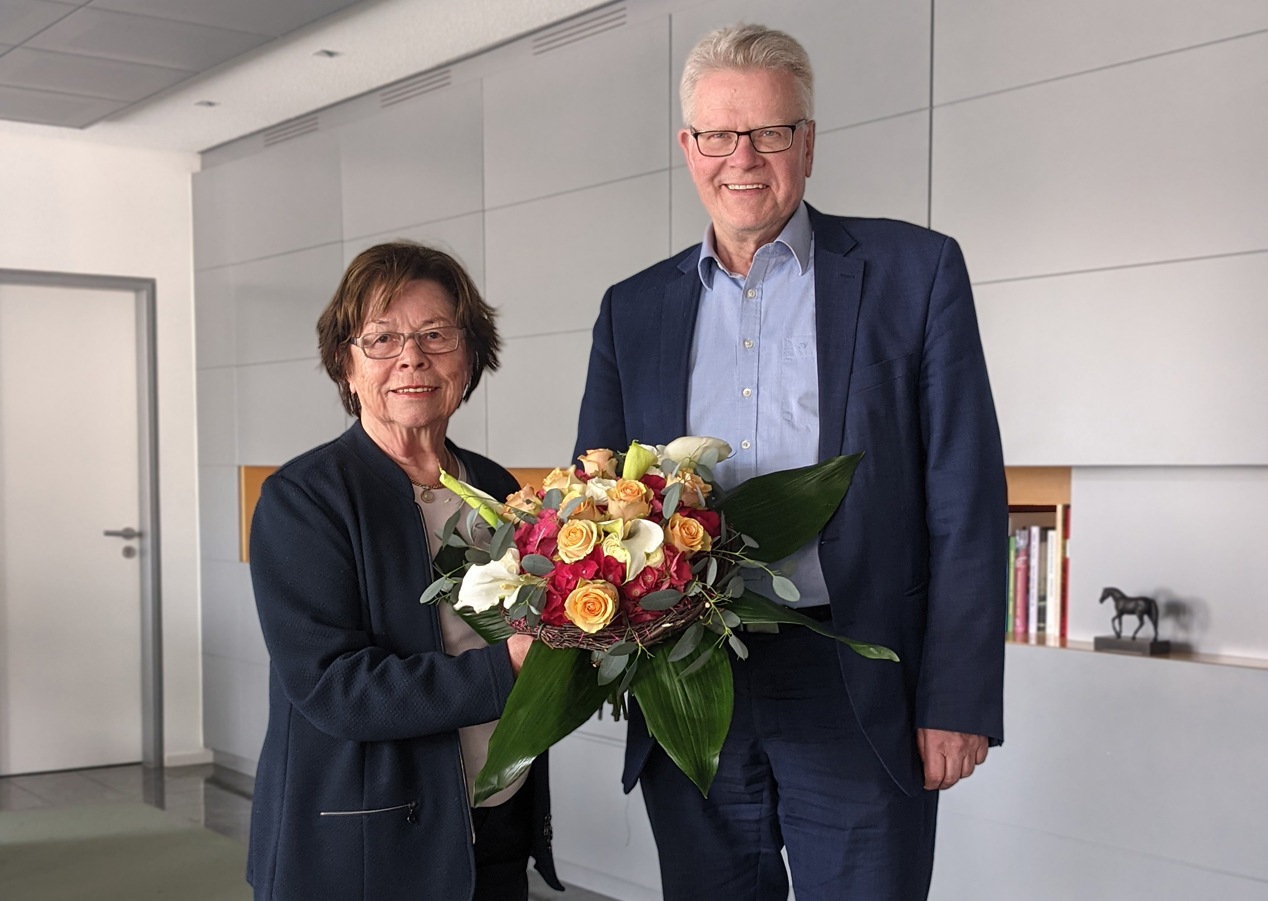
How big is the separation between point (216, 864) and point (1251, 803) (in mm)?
3732

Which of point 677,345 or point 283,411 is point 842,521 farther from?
point 283,411

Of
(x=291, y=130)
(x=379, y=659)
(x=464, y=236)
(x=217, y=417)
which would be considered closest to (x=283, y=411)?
(x=217, y=417)

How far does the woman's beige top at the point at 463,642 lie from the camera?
1.82 metres

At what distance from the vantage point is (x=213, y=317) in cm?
671

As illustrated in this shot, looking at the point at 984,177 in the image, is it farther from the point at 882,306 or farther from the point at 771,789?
the point at 771,789

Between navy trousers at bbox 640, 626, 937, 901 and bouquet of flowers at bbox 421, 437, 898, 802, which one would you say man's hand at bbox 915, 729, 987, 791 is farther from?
bouquet of flowers at bbox 421, 437, 898, 802

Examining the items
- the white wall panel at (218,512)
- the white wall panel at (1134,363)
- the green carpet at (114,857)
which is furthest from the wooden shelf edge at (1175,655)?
the white wall panel at (218,512)

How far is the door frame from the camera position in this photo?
673 centimetres

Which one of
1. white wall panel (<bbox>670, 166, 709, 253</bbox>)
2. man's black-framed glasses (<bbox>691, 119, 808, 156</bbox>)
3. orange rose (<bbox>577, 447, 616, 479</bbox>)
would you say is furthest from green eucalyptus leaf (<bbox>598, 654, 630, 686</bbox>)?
white wall panel (<bbox>670, 166, 709, 253</bbox>)

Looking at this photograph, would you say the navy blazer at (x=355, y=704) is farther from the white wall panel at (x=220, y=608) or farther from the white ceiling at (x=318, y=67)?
the white wall panel at (x=220, y=608)

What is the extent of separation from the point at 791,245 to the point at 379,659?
845 millimetres

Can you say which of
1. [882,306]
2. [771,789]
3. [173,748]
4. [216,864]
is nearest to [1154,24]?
[882,306]

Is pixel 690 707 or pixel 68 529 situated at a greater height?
pixel 690 707

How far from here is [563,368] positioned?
15.2ft
